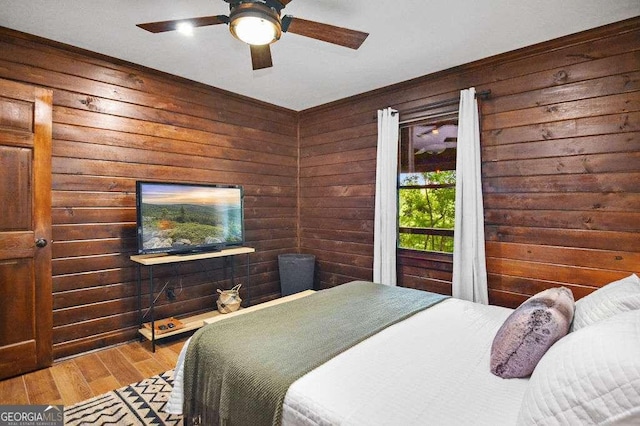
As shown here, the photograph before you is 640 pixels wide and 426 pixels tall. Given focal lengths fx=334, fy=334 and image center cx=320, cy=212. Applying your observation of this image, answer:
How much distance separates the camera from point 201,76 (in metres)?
3.34

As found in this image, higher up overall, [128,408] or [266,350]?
[266,350]

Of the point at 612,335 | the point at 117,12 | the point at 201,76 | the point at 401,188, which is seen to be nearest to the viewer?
the point at 612,335

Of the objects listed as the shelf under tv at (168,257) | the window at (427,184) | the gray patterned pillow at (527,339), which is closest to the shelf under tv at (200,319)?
the shelf under tv at (168,257)

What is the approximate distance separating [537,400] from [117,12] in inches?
119

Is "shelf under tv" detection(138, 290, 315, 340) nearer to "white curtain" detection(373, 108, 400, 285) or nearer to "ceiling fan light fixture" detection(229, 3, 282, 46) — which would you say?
"white curtain" detection(373, 108, 400, 285)

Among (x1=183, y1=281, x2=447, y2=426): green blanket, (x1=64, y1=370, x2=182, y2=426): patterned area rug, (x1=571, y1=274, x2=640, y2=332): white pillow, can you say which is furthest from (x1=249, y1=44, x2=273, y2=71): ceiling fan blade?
(x1=64, y1=370, x2=182, y2=426): patterned area rug

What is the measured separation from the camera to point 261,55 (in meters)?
2.15

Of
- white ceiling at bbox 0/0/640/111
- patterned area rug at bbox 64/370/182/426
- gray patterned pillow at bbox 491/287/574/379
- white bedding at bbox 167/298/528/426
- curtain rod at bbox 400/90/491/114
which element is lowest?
patterned area rug at bbox 64/370/182/426

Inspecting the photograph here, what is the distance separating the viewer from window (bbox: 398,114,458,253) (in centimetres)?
332

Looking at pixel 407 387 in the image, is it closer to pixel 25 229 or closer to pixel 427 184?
pixel 427 184

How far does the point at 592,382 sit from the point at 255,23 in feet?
6.50

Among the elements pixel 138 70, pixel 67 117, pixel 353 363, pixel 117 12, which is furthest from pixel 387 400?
pixel 138 70

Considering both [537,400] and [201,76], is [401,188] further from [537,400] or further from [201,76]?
[537,400]

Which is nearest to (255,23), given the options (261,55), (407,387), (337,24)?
(261,55)
